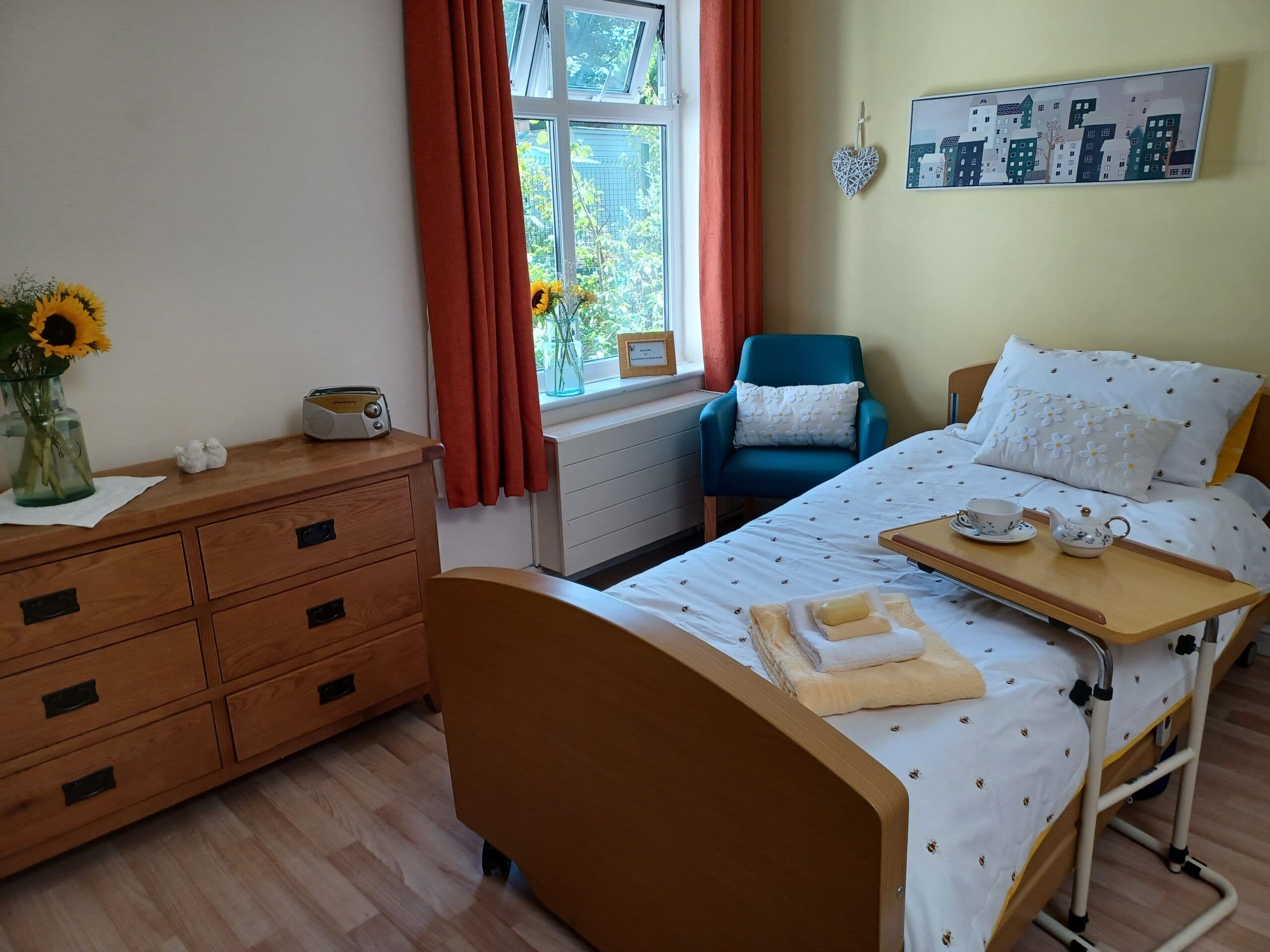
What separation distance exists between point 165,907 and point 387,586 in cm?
88

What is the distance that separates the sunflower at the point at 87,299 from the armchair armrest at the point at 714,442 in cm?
197

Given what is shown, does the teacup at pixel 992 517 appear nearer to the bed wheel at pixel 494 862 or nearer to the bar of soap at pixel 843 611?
the bar of soap at pixel 843 611

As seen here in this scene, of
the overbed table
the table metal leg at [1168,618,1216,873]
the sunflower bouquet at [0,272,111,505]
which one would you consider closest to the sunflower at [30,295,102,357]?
the sunflower bouquet at [0,272,111,505]

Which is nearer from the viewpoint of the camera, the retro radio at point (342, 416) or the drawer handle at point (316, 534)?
the drawer handle at point (316, 534)

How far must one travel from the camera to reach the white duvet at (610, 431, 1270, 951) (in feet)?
4.36

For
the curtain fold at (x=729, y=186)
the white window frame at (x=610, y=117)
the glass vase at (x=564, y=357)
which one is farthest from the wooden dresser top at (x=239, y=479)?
the curtain fold at (x=729, y=186)

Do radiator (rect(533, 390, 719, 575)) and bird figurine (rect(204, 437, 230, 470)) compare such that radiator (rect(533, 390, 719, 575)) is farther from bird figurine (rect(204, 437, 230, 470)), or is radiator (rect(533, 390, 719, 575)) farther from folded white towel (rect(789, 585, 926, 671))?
folded white towel (rect(789, 585, 926, 671))

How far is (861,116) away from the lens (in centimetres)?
346

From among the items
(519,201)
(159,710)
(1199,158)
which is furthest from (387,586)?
(1199,158)

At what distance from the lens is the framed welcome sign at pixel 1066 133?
2689mm

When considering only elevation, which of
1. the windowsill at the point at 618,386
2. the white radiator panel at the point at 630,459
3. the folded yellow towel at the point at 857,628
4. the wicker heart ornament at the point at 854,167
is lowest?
the white radiator panel at the point at 630,459

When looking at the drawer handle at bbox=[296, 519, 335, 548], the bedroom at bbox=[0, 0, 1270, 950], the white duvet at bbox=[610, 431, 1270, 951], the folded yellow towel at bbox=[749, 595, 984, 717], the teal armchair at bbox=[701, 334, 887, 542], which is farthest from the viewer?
the teal armchair at bbox=[701, 334, 887, 542]

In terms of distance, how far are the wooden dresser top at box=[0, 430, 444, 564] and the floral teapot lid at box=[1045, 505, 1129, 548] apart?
61.5 inches

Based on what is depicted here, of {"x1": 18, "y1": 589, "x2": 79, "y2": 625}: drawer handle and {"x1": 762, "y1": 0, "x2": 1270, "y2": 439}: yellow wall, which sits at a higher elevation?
Answer: {"x1": 762, "y1": 0, "x2": 1270, "y2": 439}: yellow wall
